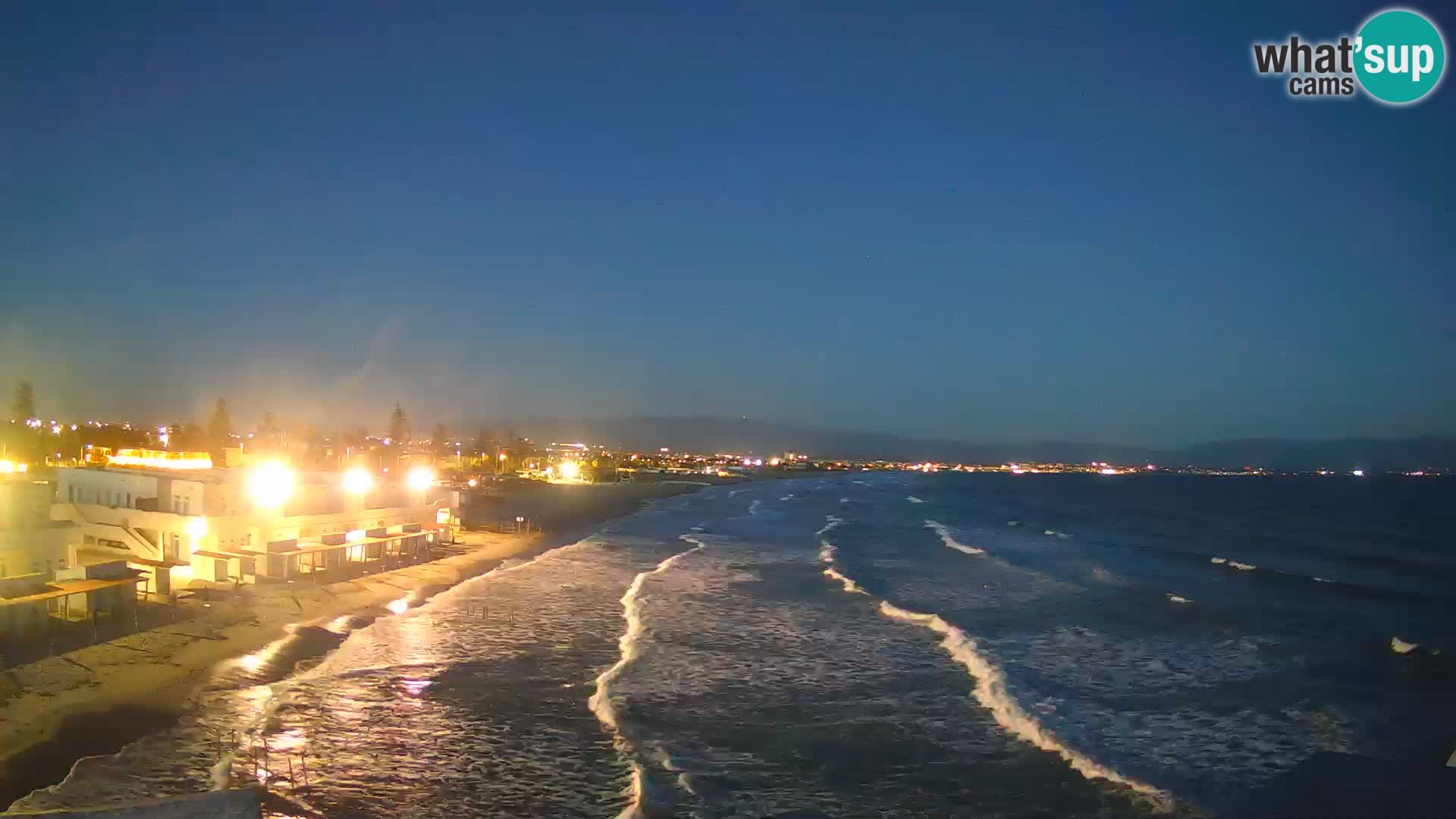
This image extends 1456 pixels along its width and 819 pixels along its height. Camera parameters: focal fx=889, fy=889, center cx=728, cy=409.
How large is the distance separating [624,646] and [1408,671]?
20.5 m

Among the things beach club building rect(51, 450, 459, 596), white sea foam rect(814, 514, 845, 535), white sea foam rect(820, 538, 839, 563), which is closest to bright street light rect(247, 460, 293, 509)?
beach club building rect(51, 450, 459, 596)

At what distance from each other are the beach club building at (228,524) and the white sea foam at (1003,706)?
65.2 ft

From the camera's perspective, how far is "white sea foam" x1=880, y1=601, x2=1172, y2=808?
15.3m

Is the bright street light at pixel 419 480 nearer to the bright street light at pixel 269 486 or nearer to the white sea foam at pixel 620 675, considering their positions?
the bright street light at pixel 269 486

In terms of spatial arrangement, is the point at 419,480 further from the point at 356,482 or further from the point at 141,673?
the point at 141,673

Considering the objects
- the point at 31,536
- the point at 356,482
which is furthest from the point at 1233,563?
the point at 31,536

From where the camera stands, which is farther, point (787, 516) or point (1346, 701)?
point (787, 516)

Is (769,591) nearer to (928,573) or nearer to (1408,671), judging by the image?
(928,573)

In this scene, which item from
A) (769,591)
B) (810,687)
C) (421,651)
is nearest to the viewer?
(810,687)

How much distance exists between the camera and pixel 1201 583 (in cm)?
3828

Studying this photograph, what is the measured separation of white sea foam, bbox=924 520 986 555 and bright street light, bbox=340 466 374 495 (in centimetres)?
3020

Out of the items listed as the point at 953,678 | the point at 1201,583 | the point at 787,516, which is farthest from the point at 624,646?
the point at 787,516

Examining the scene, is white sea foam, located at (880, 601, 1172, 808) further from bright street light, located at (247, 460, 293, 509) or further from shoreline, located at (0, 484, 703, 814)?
bright street light, located at (247, 460, 293, 509)

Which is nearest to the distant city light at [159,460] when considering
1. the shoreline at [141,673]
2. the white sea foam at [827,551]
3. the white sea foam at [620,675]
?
the shoreline at [141,673]
